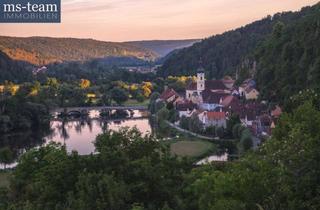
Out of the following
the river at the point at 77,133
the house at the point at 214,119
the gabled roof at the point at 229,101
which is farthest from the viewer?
the gabled roof at the point at 229,101

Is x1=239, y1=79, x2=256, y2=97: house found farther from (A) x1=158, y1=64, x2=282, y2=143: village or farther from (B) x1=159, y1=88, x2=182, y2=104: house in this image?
(B) x1=159, y1=88, x2=182, y2=104: house

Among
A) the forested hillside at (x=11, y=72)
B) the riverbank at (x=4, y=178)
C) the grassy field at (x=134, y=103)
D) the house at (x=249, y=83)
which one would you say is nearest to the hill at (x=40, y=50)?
the forested hillside at (x=11, y=72)

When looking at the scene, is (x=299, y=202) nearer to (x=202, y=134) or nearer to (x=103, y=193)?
(x=103, y=193)

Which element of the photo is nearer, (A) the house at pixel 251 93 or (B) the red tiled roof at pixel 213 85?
(A) the house at pixel 251 93

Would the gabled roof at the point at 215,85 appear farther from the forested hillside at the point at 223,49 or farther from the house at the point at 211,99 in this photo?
the forested hillside at the point at 223,49

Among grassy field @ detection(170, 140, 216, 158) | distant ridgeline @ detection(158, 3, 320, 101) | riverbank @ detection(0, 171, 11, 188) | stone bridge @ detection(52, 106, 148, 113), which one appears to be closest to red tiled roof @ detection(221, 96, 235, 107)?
distant ridgeline @ detection(158, 3, 320, 101)

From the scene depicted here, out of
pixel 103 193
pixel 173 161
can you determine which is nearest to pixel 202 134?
pixel 173 161

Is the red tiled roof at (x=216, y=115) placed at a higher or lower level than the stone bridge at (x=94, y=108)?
higher

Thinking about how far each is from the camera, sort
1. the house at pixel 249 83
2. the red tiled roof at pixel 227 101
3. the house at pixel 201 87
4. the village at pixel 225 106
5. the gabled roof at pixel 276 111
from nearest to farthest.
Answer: the village at pixel 225 106 → the gabled roof at pixel 276 111 → the red tiled roof at pixel 227 101 → the house at pixel 249 83 → the house at pixel 201 87
